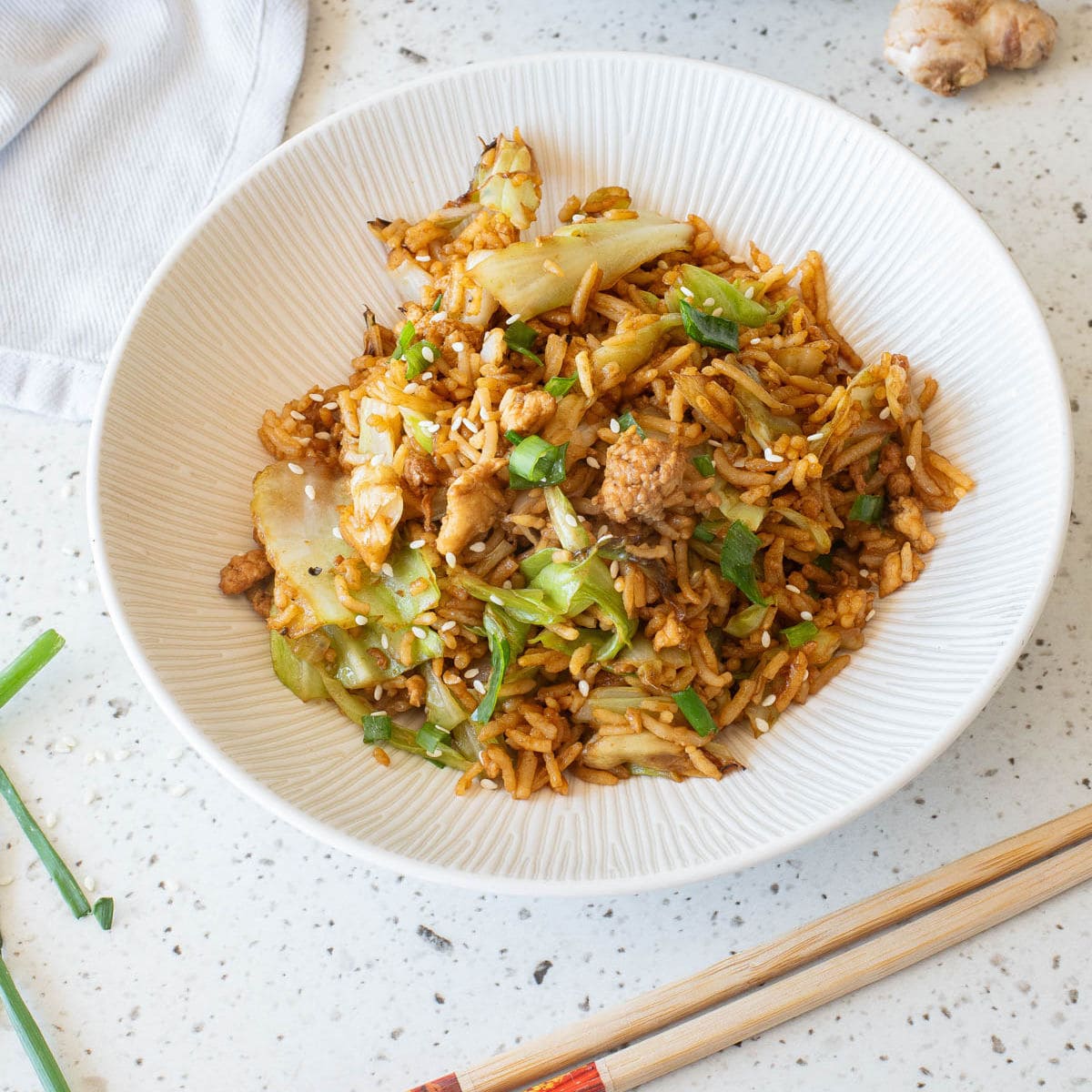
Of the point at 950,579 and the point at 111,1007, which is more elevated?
the point at 950,579

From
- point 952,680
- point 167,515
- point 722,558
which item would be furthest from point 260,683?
point 952,680

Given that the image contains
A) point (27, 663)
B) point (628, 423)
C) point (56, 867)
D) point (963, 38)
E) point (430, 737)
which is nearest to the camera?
point (628, 423)

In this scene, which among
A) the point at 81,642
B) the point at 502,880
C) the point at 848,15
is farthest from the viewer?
the point at 848,15

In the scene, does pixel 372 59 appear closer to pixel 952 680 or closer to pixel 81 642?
pixel 81 642

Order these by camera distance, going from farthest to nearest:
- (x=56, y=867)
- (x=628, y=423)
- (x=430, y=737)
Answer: (x=56, y=867)
(x=430, y=737)
(x=628, y=423)

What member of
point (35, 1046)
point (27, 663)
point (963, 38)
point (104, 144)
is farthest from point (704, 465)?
point (104, 144)

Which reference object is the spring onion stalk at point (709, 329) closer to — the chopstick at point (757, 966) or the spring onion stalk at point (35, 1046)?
the chopstick at point (757, 966)

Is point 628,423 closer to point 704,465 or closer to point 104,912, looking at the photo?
point 704,465
